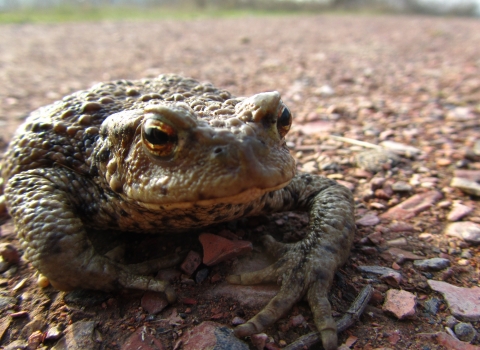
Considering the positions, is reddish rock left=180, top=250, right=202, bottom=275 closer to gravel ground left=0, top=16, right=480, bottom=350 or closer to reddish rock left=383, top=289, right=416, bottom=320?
gravel ground left=0, top=16, right=480, bottom=350

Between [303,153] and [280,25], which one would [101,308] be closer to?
[303,153]

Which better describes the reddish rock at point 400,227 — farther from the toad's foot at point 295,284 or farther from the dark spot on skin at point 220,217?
the dark spot on skin at point 220,217

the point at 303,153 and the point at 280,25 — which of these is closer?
the point at 303,153

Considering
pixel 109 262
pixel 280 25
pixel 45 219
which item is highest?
pixel 45 219

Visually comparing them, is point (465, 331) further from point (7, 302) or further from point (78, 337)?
point (7, 302)

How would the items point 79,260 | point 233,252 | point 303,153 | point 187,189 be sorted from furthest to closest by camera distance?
point 303,153 → point 233,252 → point 79,260 → point 187,189

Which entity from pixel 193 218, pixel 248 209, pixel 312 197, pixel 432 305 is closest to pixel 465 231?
pixel 432 305

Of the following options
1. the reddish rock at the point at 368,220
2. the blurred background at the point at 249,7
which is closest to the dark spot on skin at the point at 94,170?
the reddish rock at the point at 368,220

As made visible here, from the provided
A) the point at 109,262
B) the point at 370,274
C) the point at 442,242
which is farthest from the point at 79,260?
the point at 442,242
